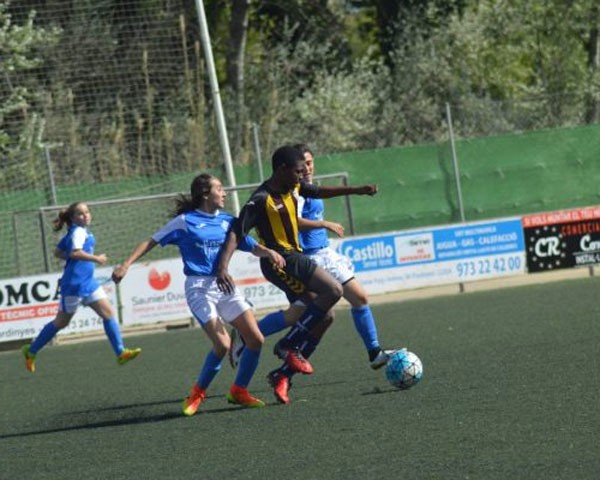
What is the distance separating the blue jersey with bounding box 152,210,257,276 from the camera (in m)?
9.41

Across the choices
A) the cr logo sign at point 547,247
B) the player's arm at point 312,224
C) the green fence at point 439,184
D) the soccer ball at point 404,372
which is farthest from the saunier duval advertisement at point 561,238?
the soccer ball at point 404,372

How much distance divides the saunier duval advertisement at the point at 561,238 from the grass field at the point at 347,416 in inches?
212

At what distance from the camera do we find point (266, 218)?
9328mm

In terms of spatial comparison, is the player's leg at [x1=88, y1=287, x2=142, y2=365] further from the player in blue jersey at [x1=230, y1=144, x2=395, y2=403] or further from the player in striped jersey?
the player in striped jersey

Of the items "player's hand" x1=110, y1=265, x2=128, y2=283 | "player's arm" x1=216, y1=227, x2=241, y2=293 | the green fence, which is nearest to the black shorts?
"player's arm" x1=216, y1=227, x2=241, y2=293

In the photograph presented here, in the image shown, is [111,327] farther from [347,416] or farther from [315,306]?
[347,416]

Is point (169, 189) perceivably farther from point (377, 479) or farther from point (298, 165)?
point (377, 479)

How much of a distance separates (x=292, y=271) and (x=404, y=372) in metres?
1.01

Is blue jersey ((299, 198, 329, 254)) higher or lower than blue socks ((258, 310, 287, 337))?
higher

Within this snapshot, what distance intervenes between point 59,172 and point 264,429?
50.5 feet

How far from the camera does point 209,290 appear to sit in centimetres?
935

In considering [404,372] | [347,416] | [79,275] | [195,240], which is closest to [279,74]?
[79,275]

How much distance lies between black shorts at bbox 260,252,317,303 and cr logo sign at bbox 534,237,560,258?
10.7m

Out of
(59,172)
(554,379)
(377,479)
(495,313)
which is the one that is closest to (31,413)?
(554,379)
